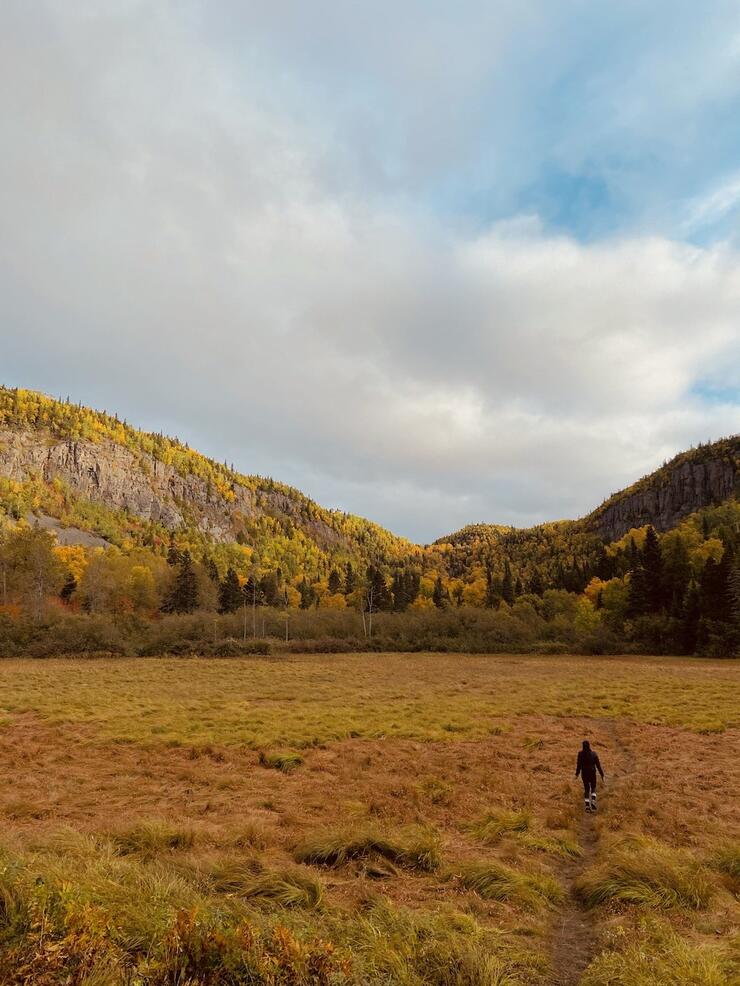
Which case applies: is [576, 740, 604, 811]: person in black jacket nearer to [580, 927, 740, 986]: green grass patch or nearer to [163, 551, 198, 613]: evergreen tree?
[580, 927, 740, 986]: green grass patch

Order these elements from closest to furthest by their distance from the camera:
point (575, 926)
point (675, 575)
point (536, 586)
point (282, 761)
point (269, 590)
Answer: point (575, 926), point (282, 761), point (675, 575), point (536, 586), point (269, 590)

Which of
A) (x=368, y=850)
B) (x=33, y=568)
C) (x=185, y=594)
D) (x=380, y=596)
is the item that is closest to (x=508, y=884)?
(x=368, y=850)

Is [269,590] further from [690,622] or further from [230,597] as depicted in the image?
[690,622]

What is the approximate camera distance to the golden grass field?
5.43 metres

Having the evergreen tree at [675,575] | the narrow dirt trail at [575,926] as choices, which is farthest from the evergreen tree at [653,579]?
the narrow dirt trail at [575,926]

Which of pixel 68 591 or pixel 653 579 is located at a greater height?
pixel 653 579

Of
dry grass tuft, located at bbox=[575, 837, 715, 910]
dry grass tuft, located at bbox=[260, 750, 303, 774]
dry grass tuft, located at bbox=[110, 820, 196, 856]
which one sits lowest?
dry grass tuft, located at bbox=[260, 750, 303, 774]

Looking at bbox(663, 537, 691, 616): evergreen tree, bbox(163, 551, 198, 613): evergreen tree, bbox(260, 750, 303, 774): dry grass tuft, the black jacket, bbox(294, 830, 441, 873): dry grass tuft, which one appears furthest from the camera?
bbox(163, 551, 198, 613): evergreen tree

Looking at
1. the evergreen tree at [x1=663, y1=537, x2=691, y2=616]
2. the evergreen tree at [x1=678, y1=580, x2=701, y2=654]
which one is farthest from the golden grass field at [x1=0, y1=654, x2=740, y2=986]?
the evergreen tree at [x1=663, y1=537, x2=691, y2=616]

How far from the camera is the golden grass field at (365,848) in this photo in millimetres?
5434

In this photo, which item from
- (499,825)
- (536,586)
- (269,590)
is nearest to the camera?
(499,825)

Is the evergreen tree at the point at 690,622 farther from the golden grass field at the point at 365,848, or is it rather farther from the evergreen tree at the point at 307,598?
the evergreen tree at the point at 307,598

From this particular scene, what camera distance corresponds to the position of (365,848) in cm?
976

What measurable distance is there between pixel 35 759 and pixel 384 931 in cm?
1529
